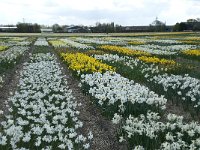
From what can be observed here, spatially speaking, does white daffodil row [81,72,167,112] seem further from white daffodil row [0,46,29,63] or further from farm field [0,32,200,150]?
white daffodil row [0,46,29,63]

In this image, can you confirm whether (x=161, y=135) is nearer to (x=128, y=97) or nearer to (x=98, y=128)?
(x=98, y=128)

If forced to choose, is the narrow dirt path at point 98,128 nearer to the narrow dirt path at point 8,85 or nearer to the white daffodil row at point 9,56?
the narrow dirt path at point 8,85

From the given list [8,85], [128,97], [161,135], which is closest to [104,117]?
[128,97]

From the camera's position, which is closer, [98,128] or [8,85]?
[98,128]

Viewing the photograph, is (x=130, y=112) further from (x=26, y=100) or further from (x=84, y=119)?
(x=26, y=100)

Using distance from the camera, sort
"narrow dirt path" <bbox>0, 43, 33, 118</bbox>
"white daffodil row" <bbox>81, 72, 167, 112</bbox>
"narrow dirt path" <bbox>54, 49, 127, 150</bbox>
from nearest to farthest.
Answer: "narrow dirt path" <bbox>54, 49, 127, 150</bbox>
"white daffodil row" <bbox>81, 72, 167, 112</bbox>
"narrow dirt path" <bbox>0, 43, 33, 118</bbox>

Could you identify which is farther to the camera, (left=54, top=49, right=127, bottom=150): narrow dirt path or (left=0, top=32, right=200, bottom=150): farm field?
(left=54, top=49, right=127, bottom=150): narrow dirt path

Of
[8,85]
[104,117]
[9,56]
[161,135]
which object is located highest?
[161,135]

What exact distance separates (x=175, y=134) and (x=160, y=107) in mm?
2474

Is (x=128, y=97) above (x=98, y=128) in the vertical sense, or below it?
above

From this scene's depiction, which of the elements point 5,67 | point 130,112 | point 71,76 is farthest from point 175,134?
point 5,67

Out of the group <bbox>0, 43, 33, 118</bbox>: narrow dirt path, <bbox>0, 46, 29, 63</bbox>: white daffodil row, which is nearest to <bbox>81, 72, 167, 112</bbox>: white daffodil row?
<bbox>0, 43, 33, 118</bbox>: narrow dirt path

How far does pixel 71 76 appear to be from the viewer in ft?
60.6

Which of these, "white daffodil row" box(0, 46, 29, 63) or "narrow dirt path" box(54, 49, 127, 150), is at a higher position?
"narrow dirt path" box(54, 49, 127, 150)
